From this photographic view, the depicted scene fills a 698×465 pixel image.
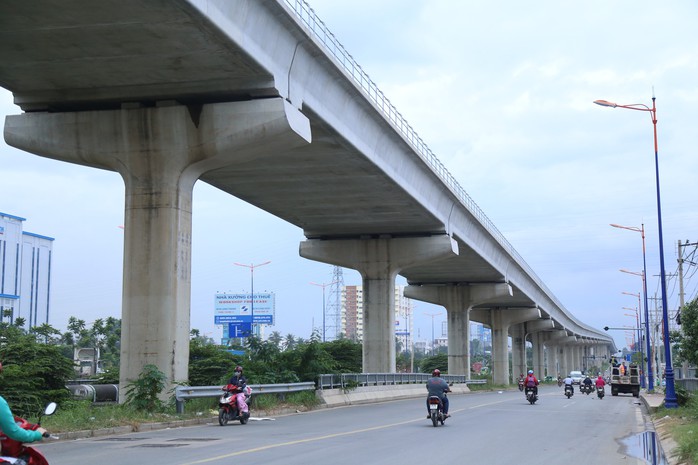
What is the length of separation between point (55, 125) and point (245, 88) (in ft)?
19.4

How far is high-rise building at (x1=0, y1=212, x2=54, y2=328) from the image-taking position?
121m

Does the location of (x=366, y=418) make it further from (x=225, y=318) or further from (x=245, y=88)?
(x=225, y=318)

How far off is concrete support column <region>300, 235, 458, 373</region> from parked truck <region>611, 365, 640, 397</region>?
53.9 ft

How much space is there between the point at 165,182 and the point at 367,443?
10.3 m

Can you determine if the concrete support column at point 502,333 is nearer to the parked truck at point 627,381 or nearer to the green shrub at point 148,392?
the parked truck at point 627,381

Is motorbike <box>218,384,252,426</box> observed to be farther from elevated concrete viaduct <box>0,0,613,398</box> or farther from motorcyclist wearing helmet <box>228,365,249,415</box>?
elevated concrete viaduct <box>0,0,613,398</box>

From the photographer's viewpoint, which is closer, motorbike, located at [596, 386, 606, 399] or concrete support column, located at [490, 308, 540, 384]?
motorbike, located at [596, 386, 606, 399]

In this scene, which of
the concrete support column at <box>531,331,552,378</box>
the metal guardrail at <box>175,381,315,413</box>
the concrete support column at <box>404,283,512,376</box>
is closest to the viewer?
the metal guardrail at <box>175,381,315,413</box>

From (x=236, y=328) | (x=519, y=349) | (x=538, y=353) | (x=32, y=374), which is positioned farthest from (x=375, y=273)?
(x=538, y=353)

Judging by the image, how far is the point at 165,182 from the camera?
23031mm

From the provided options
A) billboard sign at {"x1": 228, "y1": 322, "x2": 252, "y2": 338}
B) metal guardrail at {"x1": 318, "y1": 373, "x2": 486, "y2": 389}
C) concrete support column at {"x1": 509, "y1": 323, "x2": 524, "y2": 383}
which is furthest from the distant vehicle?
billboard sign at {"x1": 228, "y1": 322, "x2": 252, "y2": 338}

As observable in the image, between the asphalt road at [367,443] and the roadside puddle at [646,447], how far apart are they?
6 cm

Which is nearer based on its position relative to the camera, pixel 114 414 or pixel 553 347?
pixel 114 414

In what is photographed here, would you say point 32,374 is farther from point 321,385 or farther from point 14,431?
point 14,431
